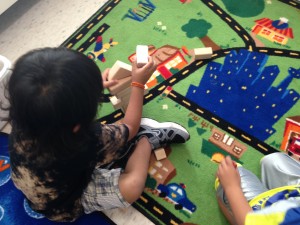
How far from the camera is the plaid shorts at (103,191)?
892 millimetres

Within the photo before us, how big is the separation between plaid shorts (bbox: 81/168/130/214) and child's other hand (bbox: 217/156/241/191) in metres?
0.30

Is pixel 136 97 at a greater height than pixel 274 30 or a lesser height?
lesser

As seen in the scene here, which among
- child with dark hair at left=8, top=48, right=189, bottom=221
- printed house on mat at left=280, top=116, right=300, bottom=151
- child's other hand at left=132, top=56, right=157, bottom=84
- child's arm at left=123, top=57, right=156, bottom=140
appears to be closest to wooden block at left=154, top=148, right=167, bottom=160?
child with dark hair at left=8, top=48, right=189, bottom=221

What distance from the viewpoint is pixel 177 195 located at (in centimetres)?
103

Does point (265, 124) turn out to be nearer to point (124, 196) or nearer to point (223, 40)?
point (223, 40)

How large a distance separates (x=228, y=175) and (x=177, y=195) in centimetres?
19

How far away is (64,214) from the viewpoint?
911 millimetres

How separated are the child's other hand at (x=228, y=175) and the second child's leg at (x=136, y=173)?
24 centimetres

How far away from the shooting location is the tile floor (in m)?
1.40

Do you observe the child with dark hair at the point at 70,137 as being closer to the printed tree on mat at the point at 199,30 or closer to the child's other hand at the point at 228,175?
the child's other hand at the point at 228,175

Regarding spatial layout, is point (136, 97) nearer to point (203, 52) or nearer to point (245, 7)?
point (203, 52)

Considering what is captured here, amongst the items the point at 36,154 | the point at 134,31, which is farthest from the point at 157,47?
the point at 36,154

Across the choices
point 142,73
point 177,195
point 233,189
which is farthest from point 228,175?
point 142,73

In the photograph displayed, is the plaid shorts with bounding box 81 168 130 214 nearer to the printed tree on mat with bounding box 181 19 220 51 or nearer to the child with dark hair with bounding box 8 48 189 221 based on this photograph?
the child with dark hair with bounding box 8 48 189 221
